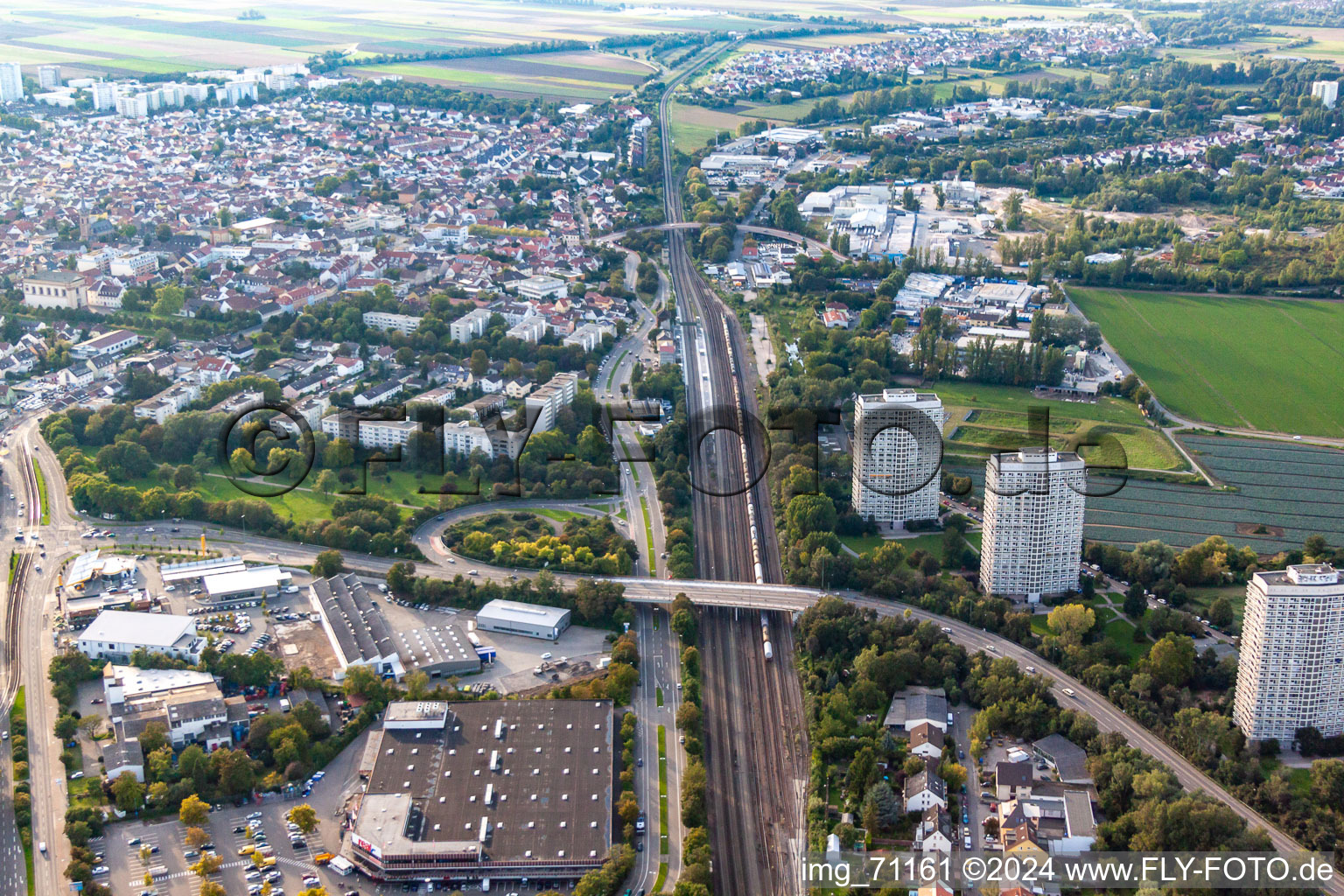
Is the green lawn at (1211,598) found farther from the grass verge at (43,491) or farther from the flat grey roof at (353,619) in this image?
the grass verge at (43,491)

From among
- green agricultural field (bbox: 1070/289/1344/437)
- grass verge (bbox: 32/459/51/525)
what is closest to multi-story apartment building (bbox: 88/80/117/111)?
grass verge (bbox: 32/459/51/525)

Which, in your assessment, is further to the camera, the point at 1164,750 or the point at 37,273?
the point at 37,273

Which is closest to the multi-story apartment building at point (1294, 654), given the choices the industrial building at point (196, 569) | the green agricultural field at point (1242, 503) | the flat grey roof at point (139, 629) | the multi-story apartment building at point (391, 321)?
the green agricultural field at point (1242, 503)

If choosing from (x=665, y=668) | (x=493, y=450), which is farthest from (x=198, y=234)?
(x=665, y=668)

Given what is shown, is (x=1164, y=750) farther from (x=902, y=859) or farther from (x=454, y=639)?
(x=454, y=639)

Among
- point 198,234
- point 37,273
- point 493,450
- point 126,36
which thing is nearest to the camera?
point 493,450

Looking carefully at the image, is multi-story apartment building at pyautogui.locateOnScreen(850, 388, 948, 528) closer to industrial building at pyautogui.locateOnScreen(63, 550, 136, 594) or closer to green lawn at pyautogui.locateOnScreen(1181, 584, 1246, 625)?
green lawn at pyautogui.locateOnScreen(1181, 584, 1246, 625)
